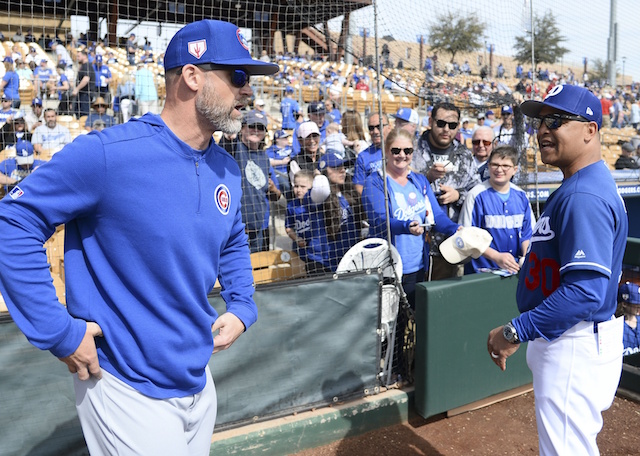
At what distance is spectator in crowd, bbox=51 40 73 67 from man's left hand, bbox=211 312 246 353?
8.11 meters

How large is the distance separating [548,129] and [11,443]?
293 cm

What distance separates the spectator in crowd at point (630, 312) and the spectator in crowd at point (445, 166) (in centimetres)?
127

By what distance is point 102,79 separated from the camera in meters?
7.57

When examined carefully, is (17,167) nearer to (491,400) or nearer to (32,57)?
(32,57)

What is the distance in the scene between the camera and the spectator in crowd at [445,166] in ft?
15.5

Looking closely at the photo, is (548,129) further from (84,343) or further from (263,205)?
(263,205)

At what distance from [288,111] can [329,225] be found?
17.2ft

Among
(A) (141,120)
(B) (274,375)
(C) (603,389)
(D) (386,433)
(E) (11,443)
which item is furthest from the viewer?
(D) (386,433)

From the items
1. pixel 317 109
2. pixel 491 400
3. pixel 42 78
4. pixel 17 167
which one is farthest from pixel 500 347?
pixel 42 78

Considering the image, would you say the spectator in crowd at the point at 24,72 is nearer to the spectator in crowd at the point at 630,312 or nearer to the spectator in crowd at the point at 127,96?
the spectator in crowd at the point at 127,96

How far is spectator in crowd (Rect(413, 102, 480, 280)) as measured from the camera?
15.5ft

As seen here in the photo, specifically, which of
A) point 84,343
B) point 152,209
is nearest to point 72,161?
point 152,209

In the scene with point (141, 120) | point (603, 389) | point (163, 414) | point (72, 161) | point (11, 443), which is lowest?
point (11, 443)

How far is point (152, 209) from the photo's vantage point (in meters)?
1.61
